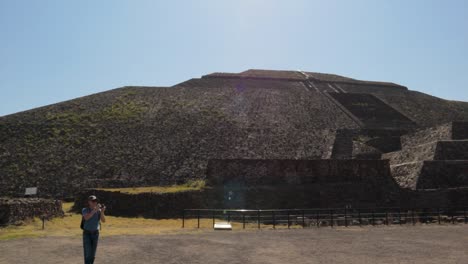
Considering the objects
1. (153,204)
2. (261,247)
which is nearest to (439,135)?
(153,204)

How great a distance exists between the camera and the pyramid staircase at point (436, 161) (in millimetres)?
24250

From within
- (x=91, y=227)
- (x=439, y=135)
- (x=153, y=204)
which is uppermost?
(x=439, y=135)

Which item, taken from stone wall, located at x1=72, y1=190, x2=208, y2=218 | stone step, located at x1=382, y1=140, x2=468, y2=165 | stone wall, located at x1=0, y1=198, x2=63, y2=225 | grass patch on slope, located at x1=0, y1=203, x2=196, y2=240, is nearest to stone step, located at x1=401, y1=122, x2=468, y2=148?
stone step, located at x1=382, y1=140, x2=468, y2=165

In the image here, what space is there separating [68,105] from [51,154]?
12803 millimetres

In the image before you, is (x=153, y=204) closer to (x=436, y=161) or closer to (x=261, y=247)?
A: (x=261, y=247)

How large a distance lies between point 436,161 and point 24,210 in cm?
2174

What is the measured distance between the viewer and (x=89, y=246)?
8.02 metres

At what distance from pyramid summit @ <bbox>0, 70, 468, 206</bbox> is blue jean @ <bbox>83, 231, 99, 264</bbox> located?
16.4 m

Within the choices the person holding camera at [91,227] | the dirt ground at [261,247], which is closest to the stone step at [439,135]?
the dirt ground at [261,247]

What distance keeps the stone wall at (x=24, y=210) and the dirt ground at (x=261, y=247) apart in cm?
396

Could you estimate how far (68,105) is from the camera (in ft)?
141

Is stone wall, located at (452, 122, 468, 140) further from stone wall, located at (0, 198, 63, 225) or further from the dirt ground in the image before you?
stone wall, located at (0, 198, 63, 225)

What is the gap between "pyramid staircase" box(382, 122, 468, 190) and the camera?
2425 cm

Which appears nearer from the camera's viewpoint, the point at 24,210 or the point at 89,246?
the point at 89,246
